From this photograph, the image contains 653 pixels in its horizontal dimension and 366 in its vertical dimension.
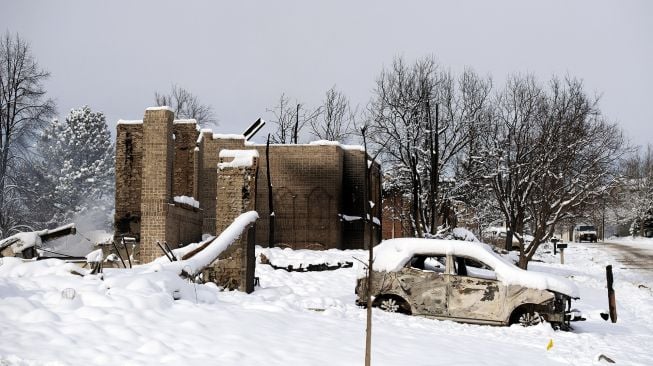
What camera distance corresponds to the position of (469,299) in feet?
41.4

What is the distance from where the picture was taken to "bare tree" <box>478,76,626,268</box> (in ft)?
91.8

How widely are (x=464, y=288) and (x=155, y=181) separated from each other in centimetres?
1087

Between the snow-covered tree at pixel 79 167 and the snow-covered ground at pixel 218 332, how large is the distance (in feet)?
156

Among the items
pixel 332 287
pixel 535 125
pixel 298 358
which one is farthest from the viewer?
pixel 535 125

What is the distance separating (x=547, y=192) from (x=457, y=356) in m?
20.9

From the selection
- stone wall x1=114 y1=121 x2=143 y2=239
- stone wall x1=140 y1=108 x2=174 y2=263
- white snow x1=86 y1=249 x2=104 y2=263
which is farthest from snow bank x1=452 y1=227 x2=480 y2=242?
white snow x1=86 y1=249 x2=104 y2=263

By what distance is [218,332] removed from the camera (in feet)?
25.3

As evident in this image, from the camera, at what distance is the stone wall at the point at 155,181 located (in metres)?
19.6

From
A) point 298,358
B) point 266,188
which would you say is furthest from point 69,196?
point 298,358

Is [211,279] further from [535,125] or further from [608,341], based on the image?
[535,125]

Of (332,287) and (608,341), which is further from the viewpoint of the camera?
(332,287)

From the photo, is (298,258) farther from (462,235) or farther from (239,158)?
(462,235)

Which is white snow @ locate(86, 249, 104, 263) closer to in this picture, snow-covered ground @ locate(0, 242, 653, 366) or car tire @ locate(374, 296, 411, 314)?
snow-covered ground @ locate(0, 242, 653, 366)

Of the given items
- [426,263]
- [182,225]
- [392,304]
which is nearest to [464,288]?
[426,263]
